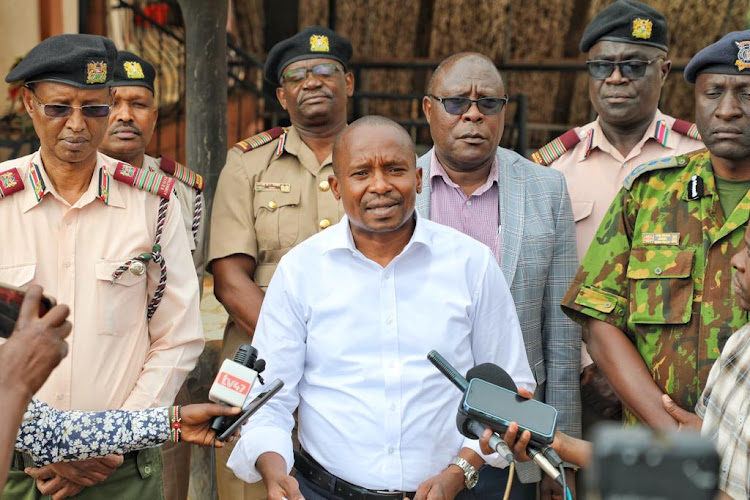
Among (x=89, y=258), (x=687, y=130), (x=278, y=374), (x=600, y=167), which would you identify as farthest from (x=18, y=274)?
(x=687, y=130)

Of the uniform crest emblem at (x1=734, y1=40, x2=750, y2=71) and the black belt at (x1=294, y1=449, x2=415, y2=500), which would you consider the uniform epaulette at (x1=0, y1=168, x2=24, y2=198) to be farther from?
the uniform crest emblem at (x1=734, y1=40, x2=750, y2=71)

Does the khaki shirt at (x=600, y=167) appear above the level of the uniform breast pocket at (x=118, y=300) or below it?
above

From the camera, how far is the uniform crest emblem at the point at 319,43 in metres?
3.83

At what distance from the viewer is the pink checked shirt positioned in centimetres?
343

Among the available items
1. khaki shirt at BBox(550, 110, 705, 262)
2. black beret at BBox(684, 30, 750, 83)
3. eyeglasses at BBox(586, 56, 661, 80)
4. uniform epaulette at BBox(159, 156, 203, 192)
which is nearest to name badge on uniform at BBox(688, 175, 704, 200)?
black beret at BBox(684, 30, 750, 83)

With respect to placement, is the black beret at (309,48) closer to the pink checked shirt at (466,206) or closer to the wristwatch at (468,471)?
the pink checked shirt at (466,206)

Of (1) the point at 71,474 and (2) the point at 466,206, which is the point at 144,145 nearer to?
(2) the point at 466,206

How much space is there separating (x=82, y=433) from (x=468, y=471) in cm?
116

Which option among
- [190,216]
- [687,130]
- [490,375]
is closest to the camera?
[490,375]

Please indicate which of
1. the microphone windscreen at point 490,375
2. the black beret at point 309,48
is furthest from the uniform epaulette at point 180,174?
the microphone windscreen at point 490,375

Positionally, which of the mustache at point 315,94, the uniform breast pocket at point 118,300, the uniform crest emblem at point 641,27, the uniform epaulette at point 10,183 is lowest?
the uniform breast pocket at point 118,300

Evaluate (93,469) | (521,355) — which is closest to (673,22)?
(521,355)

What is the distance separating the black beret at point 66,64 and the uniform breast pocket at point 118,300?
603 mm

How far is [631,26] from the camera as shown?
12.1 ft
